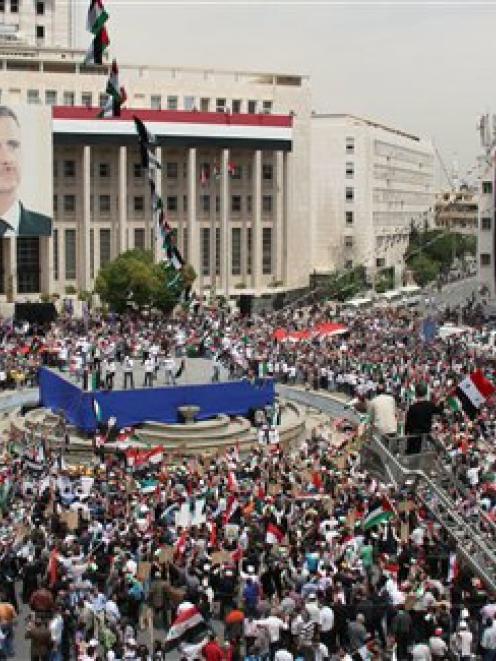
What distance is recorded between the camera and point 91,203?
7775cm

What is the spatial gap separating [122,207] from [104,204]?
162 cm

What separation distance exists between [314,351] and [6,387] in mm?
11803

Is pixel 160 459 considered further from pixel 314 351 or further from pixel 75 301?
pixel 75 301

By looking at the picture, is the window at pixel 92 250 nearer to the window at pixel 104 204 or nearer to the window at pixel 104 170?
the window at pixel 104 204

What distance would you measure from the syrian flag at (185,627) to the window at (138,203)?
6471 cm

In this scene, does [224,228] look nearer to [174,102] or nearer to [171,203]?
[171,203]

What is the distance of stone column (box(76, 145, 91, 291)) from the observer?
75.6 meters

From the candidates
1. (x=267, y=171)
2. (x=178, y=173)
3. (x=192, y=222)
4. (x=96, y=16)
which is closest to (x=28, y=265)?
(x=192, y=222)

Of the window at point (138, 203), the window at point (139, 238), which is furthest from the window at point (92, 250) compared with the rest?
the window at point (138, 203)

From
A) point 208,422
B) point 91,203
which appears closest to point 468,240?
point 91,203

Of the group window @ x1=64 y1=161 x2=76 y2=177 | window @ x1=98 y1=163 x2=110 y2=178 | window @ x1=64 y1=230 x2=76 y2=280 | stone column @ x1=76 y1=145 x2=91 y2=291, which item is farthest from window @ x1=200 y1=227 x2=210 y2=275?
window @ x1=64 y1=161 x2=76 y2=177

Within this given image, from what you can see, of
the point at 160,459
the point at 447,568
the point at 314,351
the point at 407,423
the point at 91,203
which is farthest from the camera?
the point at 91,203

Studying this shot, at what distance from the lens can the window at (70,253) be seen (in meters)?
76.6

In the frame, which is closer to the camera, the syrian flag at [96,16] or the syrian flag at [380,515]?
the syrian flag at [380,515]
